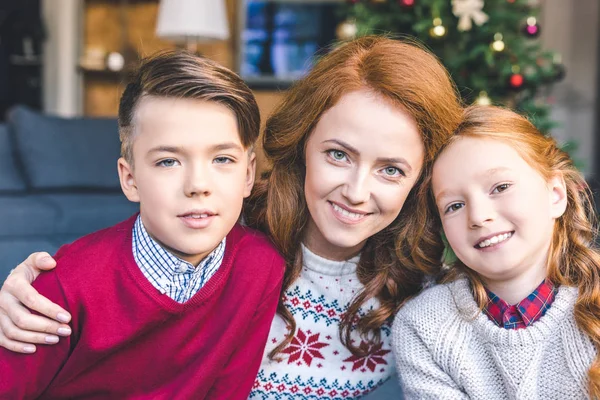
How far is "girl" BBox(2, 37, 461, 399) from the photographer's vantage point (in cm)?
136

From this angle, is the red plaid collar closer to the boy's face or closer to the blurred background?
the boy's face

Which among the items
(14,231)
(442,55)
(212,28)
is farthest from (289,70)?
(14,231)

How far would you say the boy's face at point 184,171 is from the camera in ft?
3.93

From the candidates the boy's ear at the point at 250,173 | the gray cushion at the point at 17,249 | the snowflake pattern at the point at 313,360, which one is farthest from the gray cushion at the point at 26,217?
the boy's ear at the point at 250,173

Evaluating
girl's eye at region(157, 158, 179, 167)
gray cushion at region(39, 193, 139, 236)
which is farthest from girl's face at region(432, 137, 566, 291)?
gray cushion at region(39, 193, 139, 236)

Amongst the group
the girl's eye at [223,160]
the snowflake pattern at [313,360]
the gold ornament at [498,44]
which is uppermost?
the gold ornament at [498,44]

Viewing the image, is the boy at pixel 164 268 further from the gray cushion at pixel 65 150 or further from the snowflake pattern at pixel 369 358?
the gray cushion at pixel 65 150

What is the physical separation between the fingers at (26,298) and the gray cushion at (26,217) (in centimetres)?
208

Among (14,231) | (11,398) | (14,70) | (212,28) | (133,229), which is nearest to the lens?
(11,398)

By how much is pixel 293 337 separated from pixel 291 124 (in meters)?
0.46

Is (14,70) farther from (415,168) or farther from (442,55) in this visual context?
(415,168)

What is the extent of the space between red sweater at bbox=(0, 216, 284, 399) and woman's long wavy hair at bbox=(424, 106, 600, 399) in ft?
1.44

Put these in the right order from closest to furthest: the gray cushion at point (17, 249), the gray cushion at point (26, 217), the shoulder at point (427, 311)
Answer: the shoulder at point (427, 311) → the gray cushion at point (17, 249) → the gray cushion at point (26, 217)

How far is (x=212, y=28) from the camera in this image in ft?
14.1
